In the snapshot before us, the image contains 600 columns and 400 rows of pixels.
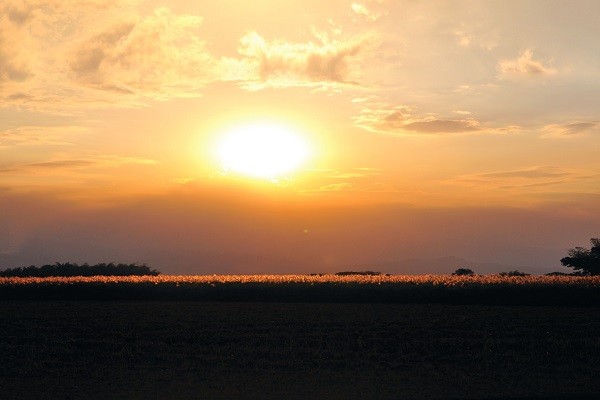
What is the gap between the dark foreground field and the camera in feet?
51.7

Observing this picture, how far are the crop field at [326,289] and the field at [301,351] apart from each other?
222 centimetres

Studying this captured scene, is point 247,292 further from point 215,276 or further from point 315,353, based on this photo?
point 315,353

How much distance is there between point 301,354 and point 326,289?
19993 millimetres

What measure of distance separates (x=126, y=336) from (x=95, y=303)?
16382mm

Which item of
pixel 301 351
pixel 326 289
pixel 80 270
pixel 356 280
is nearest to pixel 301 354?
pixel 301 351

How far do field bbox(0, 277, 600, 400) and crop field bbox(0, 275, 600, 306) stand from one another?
7.27 ft

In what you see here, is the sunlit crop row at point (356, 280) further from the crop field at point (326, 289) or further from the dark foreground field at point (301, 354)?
the dark foreground field at point (301, 354)

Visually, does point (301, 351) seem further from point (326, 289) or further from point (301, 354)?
point (326, 289)

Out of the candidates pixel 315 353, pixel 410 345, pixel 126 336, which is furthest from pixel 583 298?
pixel 126 336

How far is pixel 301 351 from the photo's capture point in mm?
20734

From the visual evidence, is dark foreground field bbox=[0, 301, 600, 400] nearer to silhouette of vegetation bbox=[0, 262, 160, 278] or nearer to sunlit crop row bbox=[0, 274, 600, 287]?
sunlit crop row bbox=[0, 274, 600, 287]

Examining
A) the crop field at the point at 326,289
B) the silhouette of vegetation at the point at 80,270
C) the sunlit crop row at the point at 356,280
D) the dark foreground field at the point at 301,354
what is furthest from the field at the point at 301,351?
the silhouette of vegetation at the point at 80,270

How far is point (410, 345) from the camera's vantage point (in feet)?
71.9

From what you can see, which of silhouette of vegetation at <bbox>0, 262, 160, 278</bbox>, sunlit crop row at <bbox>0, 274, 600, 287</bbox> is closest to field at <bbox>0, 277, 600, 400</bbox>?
sunlit crop row at <bbox>0, 274, 600, 287</bbox>
